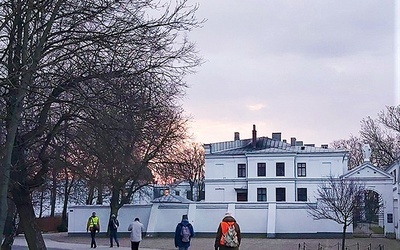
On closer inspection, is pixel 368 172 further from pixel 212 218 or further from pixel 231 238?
pixel 231 238

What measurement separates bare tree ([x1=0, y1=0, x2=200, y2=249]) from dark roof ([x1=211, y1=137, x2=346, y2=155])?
58955 mm

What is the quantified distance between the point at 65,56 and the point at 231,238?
5.89 m

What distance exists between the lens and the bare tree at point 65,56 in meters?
11.6

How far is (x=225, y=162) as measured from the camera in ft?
248

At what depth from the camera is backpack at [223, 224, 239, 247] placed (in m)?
→ 16.1

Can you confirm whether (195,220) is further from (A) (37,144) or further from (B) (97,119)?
(B) (97,119)

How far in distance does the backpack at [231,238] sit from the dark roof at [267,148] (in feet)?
190

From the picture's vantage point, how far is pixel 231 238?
16.2 metres

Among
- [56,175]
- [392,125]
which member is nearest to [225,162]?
[392,125]

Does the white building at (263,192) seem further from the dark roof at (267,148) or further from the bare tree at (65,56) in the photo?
the bare tree at (65,56)

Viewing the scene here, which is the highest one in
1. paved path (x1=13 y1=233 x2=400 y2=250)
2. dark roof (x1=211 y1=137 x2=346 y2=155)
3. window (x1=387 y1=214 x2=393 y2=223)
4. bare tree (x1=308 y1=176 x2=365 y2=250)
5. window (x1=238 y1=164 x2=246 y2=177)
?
dark roof (x1=211 y1=137 x2=346 y2=155)

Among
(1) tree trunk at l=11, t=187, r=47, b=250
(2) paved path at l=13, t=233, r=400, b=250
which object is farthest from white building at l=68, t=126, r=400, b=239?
(1) tree trunk at l=11, t=187, r=47, b=250

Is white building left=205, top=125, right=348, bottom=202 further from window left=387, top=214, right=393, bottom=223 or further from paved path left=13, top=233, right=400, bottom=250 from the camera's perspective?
paved path left=13, top=233, right=400, bottom=250

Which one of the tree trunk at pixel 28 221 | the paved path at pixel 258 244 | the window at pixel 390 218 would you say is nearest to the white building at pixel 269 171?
the window at pixel 390 218
